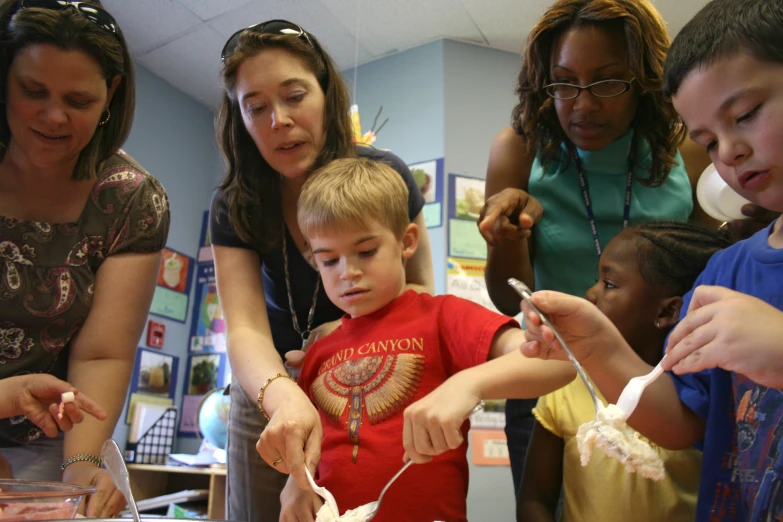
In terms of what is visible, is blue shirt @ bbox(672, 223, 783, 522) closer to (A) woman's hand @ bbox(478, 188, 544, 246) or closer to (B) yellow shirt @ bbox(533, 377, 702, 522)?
(B) yellow shirt @ bbox(533, 377, 702, 522)

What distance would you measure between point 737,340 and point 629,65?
722 mm

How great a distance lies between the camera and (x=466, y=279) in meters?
3.06

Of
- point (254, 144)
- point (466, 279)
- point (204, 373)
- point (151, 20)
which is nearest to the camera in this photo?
point (254, 144)

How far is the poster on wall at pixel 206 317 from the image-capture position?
12.4 ft

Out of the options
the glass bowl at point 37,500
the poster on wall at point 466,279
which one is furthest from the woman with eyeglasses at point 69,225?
the poster on wall at point 466,279

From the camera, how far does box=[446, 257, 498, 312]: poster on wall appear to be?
303 cm

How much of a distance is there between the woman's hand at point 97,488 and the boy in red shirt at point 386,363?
26cm

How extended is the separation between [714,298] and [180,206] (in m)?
3.52

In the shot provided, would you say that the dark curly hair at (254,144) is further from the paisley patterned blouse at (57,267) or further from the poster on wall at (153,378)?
the poster on wall at (153,378)

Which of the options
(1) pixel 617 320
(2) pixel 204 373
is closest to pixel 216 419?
(2) pixel 204 373

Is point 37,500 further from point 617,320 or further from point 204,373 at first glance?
point 204,373

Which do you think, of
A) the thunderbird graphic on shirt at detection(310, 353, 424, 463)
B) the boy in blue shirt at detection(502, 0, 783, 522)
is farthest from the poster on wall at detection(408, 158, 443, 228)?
the boy in blue shirt at detection(502, 0, 783, 522)

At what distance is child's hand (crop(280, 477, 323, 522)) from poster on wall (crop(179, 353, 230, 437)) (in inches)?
112

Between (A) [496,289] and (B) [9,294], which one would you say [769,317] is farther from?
(B) [9,294]
